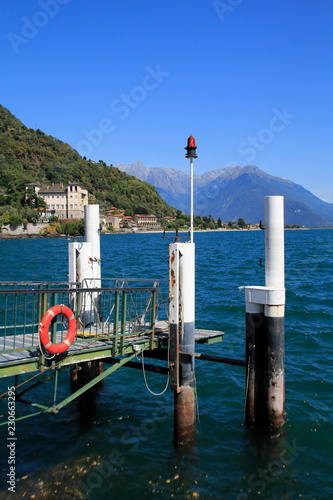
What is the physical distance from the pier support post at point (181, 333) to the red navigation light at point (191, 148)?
6.79ft

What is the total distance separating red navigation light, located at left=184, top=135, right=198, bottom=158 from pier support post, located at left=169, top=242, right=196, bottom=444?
6.79 ft

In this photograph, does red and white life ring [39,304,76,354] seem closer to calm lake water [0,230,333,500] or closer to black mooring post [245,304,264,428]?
calm lake water [0,230,333,500]

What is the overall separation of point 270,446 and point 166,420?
2.66 metres

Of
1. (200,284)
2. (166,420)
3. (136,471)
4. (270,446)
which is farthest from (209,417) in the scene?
(200,284)

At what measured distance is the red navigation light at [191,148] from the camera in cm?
1032

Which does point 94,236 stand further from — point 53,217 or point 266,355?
point 53,217

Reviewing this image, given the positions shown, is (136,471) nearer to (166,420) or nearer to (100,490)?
(100,490)

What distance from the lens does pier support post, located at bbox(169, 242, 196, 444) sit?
9633 mm

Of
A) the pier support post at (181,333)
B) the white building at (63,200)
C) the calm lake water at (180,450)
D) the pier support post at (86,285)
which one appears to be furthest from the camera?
the white building at (63,200)

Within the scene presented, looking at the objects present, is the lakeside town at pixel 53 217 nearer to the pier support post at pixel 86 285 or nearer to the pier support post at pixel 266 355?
the pier support post at pixel 86 285

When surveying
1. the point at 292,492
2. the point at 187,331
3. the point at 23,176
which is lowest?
the point at 292,492

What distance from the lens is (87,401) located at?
1177 centimetres

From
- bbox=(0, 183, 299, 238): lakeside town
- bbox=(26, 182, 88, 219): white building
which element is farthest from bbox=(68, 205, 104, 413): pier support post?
bbox=(26, 182, 88, 219): white building

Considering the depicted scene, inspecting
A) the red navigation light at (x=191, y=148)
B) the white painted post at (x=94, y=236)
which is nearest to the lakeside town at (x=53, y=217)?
the white painted post at (x=94, y=236)
